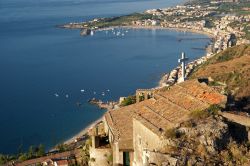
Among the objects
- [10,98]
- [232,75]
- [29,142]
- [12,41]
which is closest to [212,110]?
[232,75]

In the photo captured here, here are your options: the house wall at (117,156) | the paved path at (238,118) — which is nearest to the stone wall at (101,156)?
the house wall at (117,156)

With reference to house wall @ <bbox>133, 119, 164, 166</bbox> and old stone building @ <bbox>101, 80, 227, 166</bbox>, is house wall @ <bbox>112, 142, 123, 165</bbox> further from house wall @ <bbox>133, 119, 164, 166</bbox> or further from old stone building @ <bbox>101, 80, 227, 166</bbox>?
house wall @ <bbox>133, 119, 164, 166</bbox>

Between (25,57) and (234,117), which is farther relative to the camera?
→ (25,57)

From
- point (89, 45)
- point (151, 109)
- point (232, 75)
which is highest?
point (151, 109)

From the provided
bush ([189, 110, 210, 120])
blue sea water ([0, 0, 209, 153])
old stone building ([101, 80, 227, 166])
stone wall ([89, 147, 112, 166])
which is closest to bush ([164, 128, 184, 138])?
old stone building ([101, 80, 227, 166])

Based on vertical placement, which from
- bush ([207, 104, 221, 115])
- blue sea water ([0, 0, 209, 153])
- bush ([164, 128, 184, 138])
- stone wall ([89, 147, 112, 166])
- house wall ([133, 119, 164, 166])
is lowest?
blue sea water ([0, 0, 209, 153])

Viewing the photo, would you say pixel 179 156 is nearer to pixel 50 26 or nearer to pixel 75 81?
pixel 75 81
